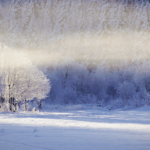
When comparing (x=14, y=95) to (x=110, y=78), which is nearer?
(x=14, y=95)

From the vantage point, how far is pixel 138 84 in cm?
5559

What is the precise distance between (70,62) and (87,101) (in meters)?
22.9

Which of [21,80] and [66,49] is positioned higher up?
[66,49]

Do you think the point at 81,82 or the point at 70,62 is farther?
the point at 70,62

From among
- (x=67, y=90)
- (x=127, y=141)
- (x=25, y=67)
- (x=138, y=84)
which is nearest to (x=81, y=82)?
(x=67, y=90)

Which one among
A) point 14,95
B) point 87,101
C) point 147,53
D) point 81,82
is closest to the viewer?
point 14,95

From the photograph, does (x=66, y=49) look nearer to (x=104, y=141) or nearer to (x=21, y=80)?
(x=21, y=80)

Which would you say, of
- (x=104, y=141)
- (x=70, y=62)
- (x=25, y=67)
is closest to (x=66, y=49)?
(x=70, y=62)

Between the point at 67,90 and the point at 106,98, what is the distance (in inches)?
381

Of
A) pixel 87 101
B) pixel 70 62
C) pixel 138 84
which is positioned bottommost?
pixel 87 101

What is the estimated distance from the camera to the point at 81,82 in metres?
66.1

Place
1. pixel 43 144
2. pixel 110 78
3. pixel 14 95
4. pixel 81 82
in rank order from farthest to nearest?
1. pixel 110 78
2. pixel 81 82
3. pixel 14 95
4. pixel 43 144

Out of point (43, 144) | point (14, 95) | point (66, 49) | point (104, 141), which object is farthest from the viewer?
point (66, 49)

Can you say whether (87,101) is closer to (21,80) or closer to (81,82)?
(81,82)
